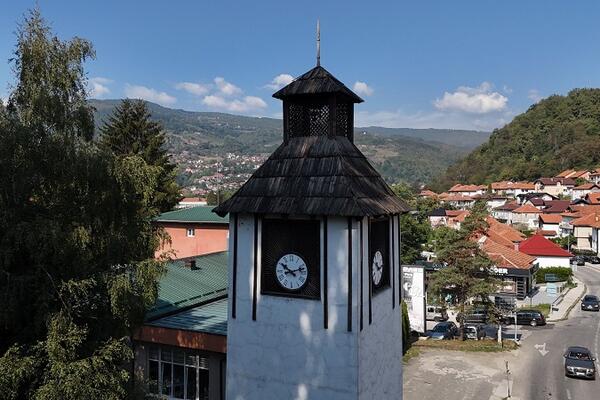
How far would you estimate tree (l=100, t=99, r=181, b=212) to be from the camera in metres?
41.8

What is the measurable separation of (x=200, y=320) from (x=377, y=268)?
699 centimetres

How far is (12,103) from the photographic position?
923 centimetres

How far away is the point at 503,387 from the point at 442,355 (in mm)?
4847

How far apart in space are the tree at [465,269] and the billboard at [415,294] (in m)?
0.69

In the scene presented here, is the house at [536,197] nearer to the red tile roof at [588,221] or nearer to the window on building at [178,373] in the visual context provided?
the red tile roof at [588,221]

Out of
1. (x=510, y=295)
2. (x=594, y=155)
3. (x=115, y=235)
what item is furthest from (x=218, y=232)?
(x=594, y=155)

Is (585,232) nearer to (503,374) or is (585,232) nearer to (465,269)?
(465,269)

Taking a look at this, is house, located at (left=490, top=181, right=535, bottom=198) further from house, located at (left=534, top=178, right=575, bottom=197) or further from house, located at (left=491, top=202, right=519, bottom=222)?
house, located at (left=491, top=202, right=519, bottom=222)

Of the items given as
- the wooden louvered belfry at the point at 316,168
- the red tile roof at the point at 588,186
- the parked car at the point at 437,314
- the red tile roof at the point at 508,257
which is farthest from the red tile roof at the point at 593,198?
the wooden louvered belfry at the point at 316,168

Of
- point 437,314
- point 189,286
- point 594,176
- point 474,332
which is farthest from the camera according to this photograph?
point 594,176

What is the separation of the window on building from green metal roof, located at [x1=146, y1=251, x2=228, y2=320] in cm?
120

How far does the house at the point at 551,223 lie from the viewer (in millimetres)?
76312

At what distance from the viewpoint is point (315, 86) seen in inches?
375

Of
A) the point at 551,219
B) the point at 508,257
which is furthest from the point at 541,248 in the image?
the point at 551,219
